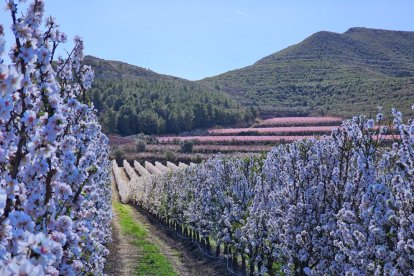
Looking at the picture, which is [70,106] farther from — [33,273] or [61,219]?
[33,273]

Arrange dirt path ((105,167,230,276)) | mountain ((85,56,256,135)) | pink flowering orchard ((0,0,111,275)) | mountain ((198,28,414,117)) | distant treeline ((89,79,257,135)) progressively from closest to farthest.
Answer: pink flowering orchard ((0,0,111,275)) < dirt path ((105,167,230,276)) < mountain ((198,28,414,117)) < distant treeline ((89,79,257,135)) < mountain ((85,56,256,135))

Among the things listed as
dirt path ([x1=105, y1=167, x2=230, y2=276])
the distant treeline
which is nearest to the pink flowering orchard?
dirt path ([x1=105, y1=167, x2=230, y2=276])

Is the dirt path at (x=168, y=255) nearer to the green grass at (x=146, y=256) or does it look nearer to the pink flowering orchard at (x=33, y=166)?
the green grass at (x=146, y=256)

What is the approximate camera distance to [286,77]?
123500mm

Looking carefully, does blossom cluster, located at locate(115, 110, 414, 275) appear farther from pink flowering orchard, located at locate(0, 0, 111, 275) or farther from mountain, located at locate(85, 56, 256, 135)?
mountain, located at locate(85, 56, 256, 135)

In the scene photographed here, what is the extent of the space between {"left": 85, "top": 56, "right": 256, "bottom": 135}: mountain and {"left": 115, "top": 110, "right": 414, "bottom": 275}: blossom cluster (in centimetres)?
6671

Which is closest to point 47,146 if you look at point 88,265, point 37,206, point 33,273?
point 37,206

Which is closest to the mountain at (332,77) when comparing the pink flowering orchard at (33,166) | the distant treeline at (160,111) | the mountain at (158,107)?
the distant treeline at (160,111)

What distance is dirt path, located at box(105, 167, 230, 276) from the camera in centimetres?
2495

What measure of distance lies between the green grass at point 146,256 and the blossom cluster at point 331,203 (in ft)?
10.3

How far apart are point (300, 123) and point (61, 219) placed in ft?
235

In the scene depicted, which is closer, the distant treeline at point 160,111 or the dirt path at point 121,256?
the dirt path at point 121,256

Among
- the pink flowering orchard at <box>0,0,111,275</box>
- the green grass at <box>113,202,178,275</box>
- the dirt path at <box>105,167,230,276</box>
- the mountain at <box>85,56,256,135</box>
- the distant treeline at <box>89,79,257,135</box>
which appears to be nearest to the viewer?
the pink flowering orchard at <box>0,0,111,275</box>

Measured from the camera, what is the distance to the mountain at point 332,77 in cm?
8588
